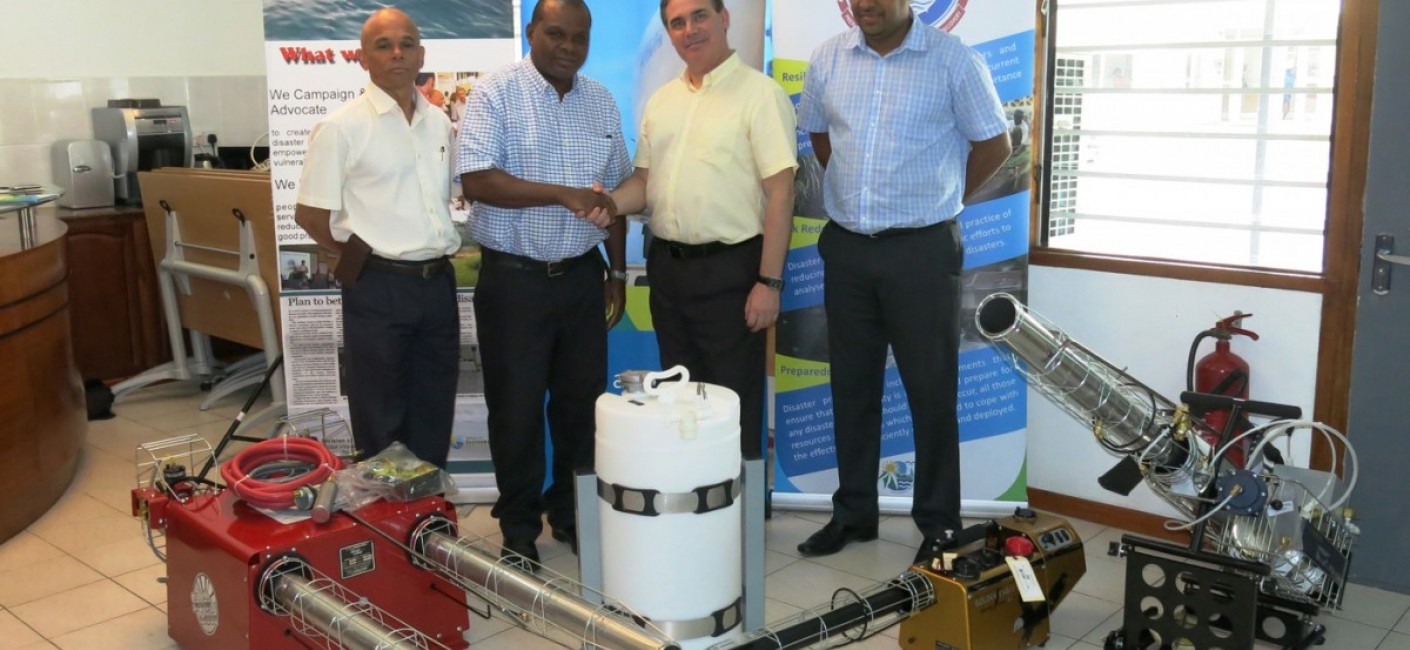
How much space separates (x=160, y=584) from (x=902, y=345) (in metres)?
2.26

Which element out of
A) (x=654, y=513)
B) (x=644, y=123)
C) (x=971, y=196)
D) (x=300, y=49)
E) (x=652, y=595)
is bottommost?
(x=652, y=595)

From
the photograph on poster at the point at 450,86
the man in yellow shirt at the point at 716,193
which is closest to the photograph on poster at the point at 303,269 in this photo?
the photograph on poster at the point at 450,86

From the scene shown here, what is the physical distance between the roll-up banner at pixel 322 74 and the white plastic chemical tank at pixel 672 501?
5.20 feet

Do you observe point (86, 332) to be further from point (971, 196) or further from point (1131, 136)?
point (1131, 136)

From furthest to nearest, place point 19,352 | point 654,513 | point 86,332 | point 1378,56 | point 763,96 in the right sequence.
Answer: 1. point 86,332
2. point 19,352
3. point 763,96
4. point 1378,56
5. point 654,513

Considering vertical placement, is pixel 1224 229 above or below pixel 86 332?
above

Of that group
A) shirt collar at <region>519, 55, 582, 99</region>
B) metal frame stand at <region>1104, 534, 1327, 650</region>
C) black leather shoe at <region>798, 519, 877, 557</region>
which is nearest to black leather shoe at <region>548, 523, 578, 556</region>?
black leather shoe at <region>798, 519, 877, 557</region>

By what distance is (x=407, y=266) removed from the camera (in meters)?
3.32

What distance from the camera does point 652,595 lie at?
2.42 metres

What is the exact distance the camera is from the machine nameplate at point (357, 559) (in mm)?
2756

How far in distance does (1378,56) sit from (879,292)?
57.2 inches

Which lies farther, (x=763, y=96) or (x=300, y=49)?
(x=300, y=49)

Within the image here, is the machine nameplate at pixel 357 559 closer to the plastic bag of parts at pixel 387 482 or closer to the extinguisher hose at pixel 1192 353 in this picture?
the plastic bag of parts at pixel 387 482

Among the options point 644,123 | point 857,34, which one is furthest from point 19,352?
point 857,34
